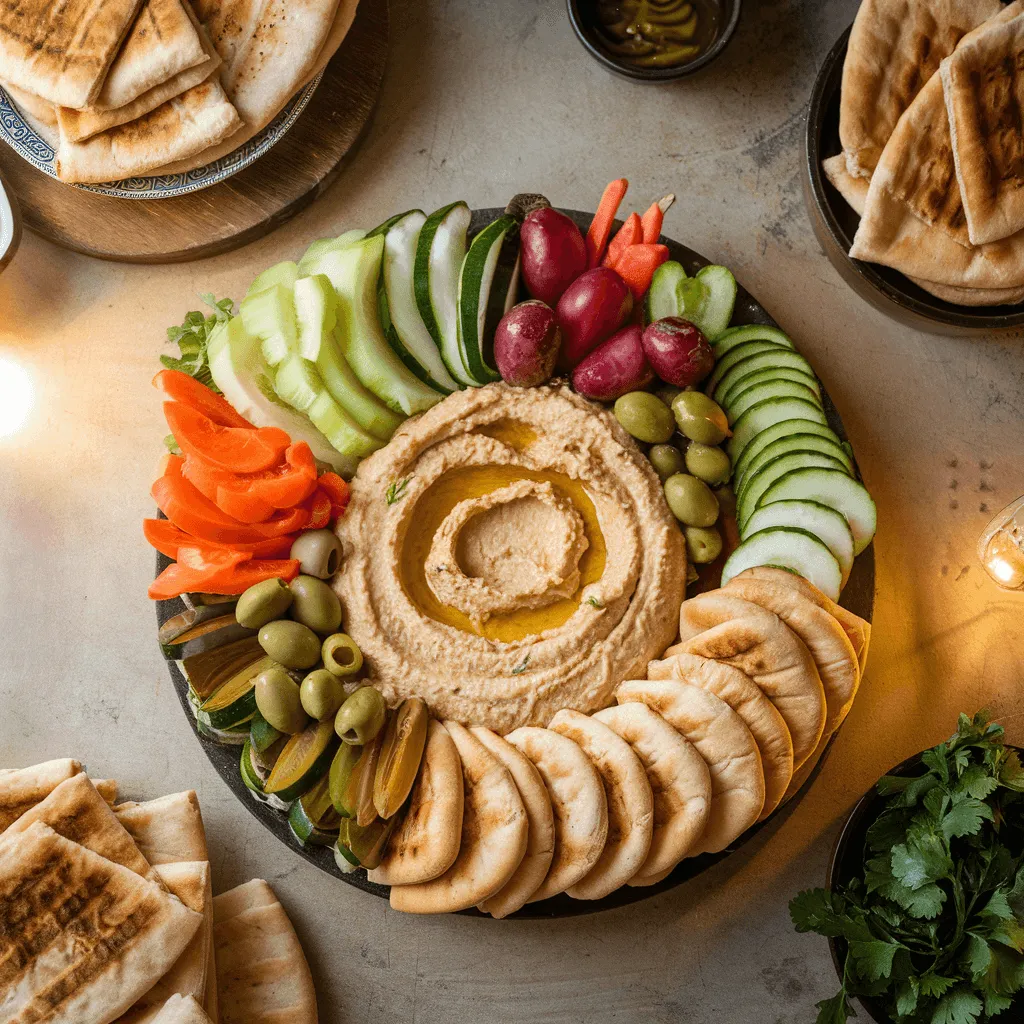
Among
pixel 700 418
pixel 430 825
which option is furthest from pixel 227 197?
pixel 430 825

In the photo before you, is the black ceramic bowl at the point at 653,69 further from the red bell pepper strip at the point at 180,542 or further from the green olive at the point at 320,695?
the green olive at the point at 320,695

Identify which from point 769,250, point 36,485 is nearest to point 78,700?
point 36,485

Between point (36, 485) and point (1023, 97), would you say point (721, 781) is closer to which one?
point (1023, 97)

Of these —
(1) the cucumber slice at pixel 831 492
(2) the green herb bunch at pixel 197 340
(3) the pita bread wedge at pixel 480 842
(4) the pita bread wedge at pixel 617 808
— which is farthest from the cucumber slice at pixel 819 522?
(2) the green herb bunch at pixel 197 340

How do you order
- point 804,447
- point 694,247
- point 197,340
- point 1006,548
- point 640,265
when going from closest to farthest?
point 804,447 < point 640,265 < point 197,340 < point 1006,548 < point 694,247

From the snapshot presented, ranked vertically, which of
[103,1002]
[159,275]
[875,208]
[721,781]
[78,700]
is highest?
[159,275]

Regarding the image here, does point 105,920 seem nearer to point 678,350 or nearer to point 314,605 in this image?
point 314,605
